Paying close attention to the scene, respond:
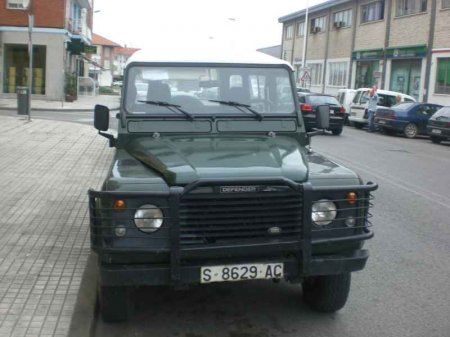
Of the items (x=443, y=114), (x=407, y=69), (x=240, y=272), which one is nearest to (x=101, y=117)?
(x=240, y=272)

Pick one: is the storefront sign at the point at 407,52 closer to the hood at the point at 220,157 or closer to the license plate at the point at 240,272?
the hood at the point at 220,157

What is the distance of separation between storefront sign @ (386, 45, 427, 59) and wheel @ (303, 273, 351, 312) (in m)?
31.3

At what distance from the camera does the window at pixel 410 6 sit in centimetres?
3472

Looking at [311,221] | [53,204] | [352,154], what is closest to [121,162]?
[311,221]

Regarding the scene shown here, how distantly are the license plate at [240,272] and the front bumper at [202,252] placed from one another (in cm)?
3

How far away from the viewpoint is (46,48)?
113 feet

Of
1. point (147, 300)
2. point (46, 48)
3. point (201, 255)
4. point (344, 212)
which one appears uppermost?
point (46, 48)

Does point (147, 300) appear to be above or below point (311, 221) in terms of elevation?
below

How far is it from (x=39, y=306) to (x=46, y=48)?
31.8 m

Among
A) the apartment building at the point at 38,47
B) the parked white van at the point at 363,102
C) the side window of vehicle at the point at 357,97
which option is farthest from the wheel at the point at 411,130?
the apartment building at the point at 38,47

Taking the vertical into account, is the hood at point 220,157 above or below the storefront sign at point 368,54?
below

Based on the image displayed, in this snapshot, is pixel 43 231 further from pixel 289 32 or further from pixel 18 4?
pixel 289 32

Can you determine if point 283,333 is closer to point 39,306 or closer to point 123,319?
point 123,319

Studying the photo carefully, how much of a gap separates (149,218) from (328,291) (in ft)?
5.17
